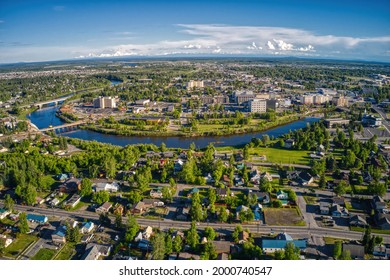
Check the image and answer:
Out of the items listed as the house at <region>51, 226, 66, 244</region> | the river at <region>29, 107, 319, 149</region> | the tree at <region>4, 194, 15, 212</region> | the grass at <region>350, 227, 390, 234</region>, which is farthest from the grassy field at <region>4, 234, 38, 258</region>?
the river at <region>29, 107, 319, 149</region>

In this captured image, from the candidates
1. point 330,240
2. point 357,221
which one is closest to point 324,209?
point 357,221

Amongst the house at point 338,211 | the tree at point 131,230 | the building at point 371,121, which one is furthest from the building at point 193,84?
the tree at point 131,230

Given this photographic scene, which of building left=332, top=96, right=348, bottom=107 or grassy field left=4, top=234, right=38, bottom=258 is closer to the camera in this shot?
grassy field left=4, top=234, right=38, bottom=258

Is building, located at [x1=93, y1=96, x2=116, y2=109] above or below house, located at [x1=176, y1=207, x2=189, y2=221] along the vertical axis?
above

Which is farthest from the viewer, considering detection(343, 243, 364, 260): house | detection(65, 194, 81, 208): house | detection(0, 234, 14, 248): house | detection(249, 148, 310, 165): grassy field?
detection(249, 148, 310, 165): grassy field

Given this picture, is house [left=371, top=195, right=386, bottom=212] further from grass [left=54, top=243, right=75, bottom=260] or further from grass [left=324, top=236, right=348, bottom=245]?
grass [left=54, top=243, right=75, bottom=260]

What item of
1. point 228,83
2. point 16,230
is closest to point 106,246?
point 16,230

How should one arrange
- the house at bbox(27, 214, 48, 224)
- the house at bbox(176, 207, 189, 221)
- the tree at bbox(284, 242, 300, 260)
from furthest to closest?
the house at bbox(176, 207, 189, 221) → the house at bbox(27, 214, 48, 224) → the tree at bbox(284, 242, 300, 260)
